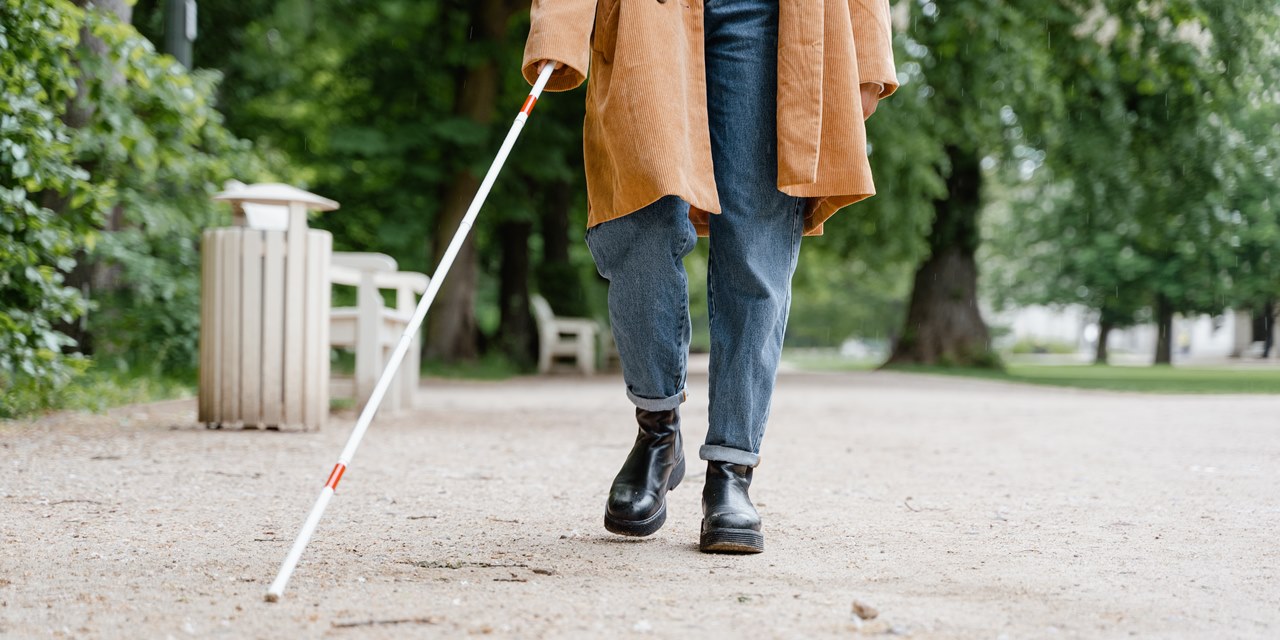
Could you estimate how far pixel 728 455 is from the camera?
2.71 metres

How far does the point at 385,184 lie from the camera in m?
15.1

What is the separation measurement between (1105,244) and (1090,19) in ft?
37.1

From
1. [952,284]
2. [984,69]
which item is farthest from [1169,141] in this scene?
[952,284]

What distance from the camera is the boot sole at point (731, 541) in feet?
8.40

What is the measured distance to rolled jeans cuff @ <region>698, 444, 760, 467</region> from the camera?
2.71 metres

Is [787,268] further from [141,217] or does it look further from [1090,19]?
[1090,19]

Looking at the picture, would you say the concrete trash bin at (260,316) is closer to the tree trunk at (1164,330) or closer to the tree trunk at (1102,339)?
the tree trunk at (1164,330)

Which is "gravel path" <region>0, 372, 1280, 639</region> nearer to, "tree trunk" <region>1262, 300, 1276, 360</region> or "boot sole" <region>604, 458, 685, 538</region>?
"boot sole" <region>604, 458, 685, 538</region>

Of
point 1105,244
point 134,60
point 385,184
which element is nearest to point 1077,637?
point 134,60

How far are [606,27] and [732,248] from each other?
61 centimetres

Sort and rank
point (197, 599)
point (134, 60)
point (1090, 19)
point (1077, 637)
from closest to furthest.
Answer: point (1077, 637) → point (197, 599) → point (134, 60) → point (1090, 19)

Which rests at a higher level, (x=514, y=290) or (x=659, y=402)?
(x=514, y=290)

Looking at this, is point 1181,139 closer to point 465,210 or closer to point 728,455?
point 465,210

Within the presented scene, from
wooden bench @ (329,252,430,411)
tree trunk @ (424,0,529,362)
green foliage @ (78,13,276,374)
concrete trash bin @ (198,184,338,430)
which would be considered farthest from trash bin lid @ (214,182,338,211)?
tree trunk @ (424,0,529,362)
